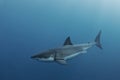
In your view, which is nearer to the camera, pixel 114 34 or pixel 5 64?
pixel 5 64

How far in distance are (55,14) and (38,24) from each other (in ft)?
1.01

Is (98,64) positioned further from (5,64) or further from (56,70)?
(5,64)

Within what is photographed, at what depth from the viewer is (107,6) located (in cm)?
479

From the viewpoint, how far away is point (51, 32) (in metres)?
4.52

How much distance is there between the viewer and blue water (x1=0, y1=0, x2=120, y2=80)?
4.32 m

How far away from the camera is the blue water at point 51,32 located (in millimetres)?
4320

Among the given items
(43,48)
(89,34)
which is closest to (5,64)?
(43,48)

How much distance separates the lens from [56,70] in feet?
15.0

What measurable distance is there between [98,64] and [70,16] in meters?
1.05

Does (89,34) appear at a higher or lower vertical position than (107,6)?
lower

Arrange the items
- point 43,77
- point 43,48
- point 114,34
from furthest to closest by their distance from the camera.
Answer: point 114,34
point 43,77
point 43,48

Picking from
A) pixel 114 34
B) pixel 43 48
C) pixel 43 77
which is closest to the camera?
pixel 43 48

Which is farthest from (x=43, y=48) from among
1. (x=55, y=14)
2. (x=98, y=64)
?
(x=98, y=64)

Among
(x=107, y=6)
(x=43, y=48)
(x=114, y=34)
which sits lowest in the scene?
(x=43, y=48)
